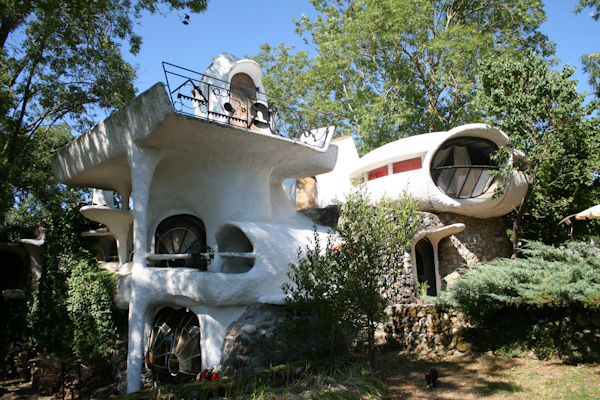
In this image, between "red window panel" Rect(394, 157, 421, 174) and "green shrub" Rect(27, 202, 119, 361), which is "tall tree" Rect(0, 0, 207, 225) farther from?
"red window panel" Rect(394, 157, 421, 174)

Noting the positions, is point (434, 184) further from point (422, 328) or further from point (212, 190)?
point (212, 190)

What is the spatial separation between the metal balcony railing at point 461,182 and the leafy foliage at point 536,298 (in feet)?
14.9

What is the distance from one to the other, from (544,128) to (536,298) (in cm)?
580

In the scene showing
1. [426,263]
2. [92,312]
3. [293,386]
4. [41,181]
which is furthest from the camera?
[41,181]

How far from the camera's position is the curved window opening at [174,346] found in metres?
8.84

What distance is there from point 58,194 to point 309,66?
13.5 metres

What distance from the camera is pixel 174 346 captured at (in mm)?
9062

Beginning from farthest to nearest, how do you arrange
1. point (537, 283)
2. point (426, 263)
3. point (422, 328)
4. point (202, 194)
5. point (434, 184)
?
point (426, 263) → point (434, 184) → point (202, 194) → point (422, 328) → point (537, 283)

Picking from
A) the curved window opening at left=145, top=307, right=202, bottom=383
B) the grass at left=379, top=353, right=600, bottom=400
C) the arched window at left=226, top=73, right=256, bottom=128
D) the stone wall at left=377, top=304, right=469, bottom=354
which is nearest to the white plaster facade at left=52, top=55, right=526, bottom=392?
the arched window at left=226, top=73, right=256, bottom=128

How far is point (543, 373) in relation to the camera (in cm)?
671

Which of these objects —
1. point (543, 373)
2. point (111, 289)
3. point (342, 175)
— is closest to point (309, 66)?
point (342, 175)

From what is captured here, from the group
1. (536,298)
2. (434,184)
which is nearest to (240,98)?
(434,184)

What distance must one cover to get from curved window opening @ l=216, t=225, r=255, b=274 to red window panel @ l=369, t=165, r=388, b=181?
5016 mm

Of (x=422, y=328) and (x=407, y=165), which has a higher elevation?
(x=407, y=165)
